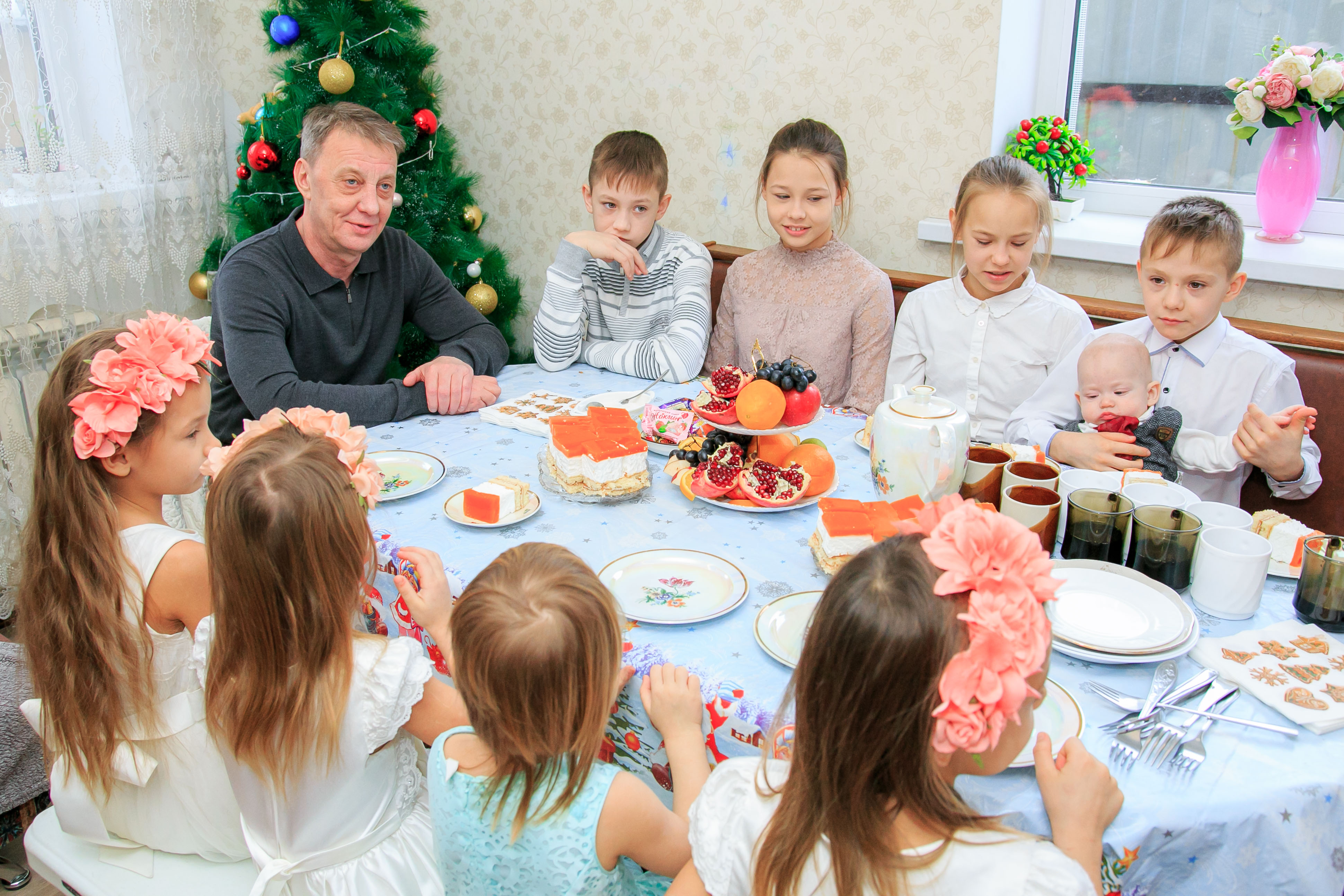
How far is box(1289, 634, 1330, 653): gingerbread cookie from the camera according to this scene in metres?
1.18

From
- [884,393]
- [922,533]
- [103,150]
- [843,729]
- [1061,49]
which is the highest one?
[1061,49]

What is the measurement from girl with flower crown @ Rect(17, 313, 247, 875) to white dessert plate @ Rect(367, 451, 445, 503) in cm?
36

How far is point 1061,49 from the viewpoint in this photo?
289cm

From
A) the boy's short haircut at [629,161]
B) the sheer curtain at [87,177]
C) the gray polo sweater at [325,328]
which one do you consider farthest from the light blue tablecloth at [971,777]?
the sheer curtain at [87,177]

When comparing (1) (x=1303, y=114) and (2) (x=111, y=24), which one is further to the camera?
(2) (x=111, y=24)

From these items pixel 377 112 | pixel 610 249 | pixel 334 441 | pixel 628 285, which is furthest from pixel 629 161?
pixel 334 441

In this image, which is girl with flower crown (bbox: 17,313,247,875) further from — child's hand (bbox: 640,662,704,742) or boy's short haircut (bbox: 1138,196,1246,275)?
boy's short haircut (bbox: 1138,196,1246,275)

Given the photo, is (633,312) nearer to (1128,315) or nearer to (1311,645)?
(1128,315)

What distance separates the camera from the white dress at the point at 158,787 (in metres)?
1.36

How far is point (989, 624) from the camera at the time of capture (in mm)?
831

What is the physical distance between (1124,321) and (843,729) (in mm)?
2044

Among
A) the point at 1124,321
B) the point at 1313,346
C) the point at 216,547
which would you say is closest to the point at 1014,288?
the point at 1124,321

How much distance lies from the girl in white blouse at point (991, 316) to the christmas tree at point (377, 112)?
1.52 m

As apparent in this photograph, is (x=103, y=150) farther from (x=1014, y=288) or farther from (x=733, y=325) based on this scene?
(x=1014, y=288)
